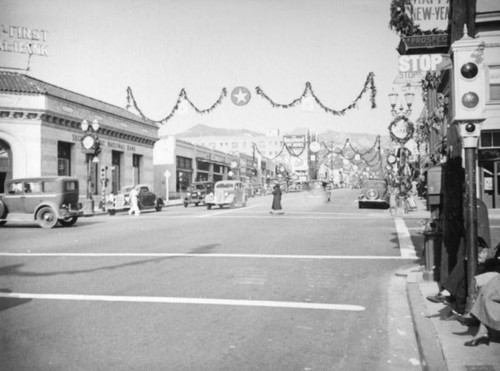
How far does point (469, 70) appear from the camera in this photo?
4.62 m

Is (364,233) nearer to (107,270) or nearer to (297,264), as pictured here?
(297,264)

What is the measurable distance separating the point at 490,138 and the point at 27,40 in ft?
73.4

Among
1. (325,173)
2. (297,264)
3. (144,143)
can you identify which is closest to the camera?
(297,264)

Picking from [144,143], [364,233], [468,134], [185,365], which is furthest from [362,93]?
[144,143]

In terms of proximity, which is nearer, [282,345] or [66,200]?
[282,345]

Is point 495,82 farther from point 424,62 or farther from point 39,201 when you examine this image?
point 39,201

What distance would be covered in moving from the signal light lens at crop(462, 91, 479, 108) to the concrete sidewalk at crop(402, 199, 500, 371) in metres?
2.33

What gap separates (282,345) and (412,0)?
23.8 ft

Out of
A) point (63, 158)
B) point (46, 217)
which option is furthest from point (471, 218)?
point (63, 158)

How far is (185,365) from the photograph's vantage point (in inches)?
164

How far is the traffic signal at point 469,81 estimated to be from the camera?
4598 mm

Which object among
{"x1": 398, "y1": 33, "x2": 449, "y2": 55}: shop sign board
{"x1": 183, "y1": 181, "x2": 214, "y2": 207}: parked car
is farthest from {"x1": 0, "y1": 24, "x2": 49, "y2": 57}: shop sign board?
{"x1": 183, "y1": 181, "x2": 214, "y2": 207}: parked car

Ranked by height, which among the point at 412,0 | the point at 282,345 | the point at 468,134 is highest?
the point at 412,0

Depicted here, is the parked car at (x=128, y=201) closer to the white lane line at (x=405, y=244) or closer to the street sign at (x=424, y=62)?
the white lane line at (x=405, y=244)
